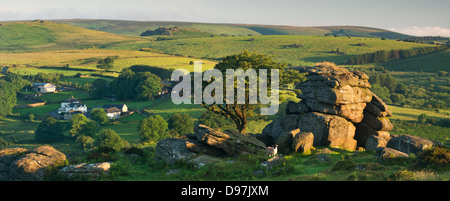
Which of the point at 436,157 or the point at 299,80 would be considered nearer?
the point at 436,157

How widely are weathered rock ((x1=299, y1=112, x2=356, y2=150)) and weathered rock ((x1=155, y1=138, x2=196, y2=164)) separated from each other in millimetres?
15007

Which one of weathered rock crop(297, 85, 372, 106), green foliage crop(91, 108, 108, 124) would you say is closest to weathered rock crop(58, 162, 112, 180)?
weathered rock crop(297, 85, 372, 106)

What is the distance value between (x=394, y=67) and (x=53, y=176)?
665 feet

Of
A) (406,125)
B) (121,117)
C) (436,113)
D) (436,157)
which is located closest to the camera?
(436,157)

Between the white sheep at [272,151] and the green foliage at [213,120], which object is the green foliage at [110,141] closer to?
the green foliage at [213,120]

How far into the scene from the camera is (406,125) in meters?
91.2

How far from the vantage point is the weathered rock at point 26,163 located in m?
26.2

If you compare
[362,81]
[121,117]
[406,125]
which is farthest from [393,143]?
[121,117]

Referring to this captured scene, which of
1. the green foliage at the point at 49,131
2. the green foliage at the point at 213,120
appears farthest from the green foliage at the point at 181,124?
the green foliage at the point at 49,131

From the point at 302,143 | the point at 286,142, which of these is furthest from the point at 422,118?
the point at 286,142

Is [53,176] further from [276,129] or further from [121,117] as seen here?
[121,117]

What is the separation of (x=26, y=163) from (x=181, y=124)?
242 feet

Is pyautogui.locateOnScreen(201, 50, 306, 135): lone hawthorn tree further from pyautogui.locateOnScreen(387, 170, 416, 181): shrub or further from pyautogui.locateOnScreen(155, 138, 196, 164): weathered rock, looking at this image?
pyautogui.locateOnScreen(387, 170, 416, 181): shrub
